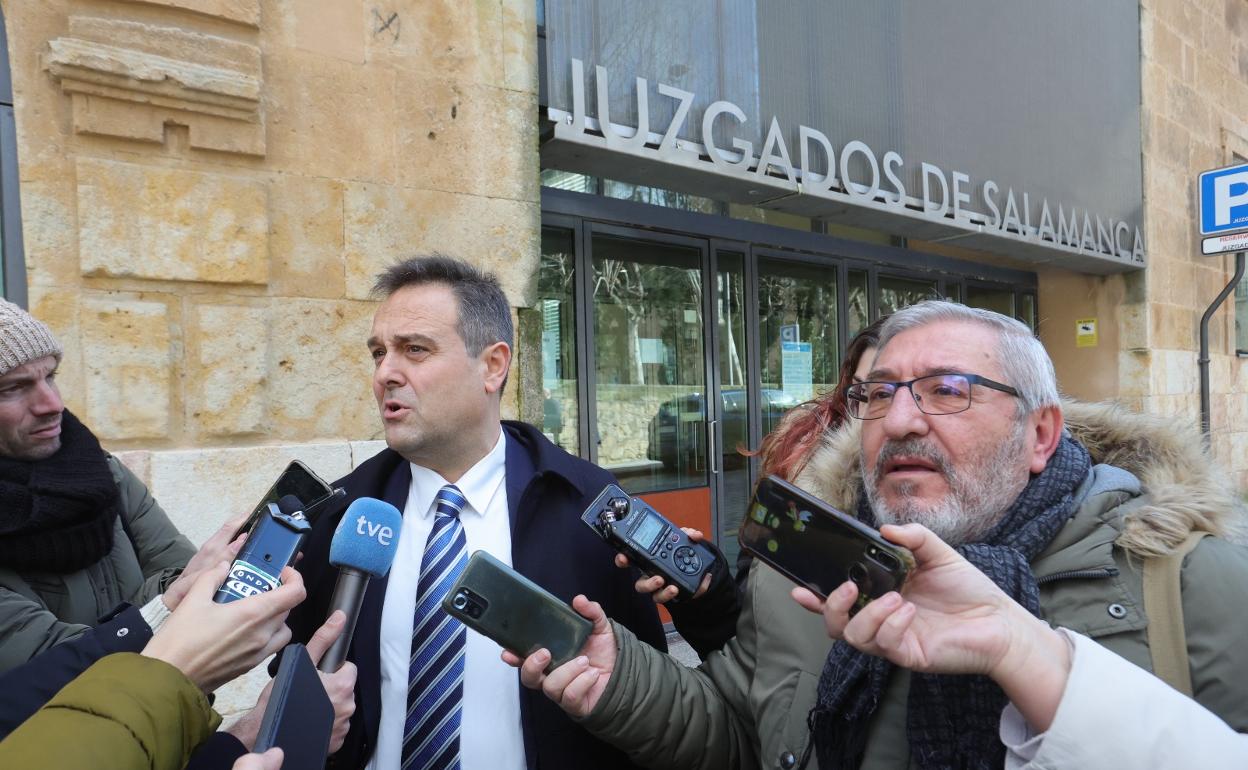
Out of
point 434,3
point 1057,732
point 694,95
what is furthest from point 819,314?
point 1057,732

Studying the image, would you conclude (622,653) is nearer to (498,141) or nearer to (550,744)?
(550,744)

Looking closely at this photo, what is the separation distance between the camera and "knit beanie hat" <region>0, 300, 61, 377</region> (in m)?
1.70

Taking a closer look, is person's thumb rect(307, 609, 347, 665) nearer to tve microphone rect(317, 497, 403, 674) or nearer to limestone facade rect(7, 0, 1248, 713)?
tve microphone rect(317, 497, 403, 674)

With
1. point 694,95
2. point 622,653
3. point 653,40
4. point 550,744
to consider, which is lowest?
point 550,744

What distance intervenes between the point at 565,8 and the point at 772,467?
258 centimetres

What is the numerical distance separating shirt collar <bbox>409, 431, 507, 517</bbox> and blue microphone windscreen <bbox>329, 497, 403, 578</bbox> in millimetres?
367

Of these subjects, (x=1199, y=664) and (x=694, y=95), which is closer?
(x=1199, y=664)

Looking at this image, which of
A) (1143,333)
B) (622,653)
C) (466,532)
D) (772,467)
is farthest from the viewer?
(1143,333)

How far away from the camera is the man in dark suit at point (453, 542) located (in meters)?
1.59

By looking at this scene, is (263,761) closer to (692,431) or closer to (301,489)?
(301,489)

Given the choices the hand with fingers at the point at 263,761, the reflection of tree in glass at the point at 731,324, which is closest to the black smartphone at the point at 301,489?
the hand with fingers at the point at 263,761

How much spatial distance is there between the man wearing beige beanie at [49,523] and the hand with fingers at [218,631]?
1.25ft

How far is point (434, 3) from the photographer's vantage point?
3.45 meters

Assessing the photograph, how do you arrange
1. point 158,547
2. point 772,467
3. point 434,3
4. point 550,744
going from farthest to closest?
1. point 434,3
2. point 772,467
3. point 158,547
4. point 550,744
